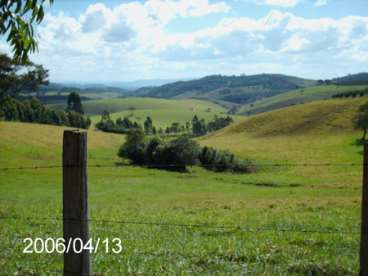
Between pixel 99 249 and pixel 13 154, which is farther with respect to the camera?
pixel 13 154

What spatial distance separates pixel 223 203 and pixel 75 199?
79.9 feet

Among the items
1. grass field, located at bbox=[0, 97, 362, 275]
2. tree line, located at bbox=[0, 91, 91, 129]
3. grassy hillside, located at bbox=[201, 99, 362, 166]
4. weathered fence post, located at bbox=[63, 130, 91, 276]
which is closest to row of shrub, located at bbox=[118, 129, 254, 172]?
grass field, located at bbox=[0, 97, 362, 275]

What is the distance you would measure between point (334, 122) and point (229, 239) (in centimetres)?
11652

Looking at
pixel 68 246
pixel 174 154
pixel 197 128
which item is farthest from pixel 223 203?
pixel 197 128

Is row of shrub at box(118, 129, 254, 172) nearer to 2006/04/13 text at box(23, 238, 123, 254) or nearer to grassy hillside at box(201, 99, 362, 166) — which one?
grassy hillside at box(201, 99, 362, 166)

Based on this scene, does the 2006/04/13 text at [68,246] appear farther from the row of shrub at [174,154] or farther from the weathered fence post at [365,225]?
the row of shrub at [174,154]

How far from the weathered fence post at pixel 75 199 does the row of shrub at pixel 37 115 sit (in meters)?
104

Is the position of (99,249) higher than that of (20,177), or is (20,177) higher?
(99,249)

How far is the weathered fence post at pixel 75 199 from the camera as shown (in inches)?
200

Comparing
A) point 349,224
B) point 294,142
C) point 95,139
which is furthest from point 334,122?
point 349,224

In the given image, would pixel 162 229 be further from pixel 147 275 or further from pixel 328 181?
pixel 328 181

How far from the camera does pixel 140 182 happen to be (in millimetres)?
51719

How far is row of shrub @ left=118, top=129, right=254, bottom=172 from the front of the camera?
70812 millimetres

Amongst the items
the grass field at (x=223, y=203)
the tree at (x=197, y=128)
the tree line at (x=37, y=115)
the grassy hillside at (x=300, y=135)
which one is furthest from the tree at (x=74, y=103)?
the grass field at (x=223, y=203)
